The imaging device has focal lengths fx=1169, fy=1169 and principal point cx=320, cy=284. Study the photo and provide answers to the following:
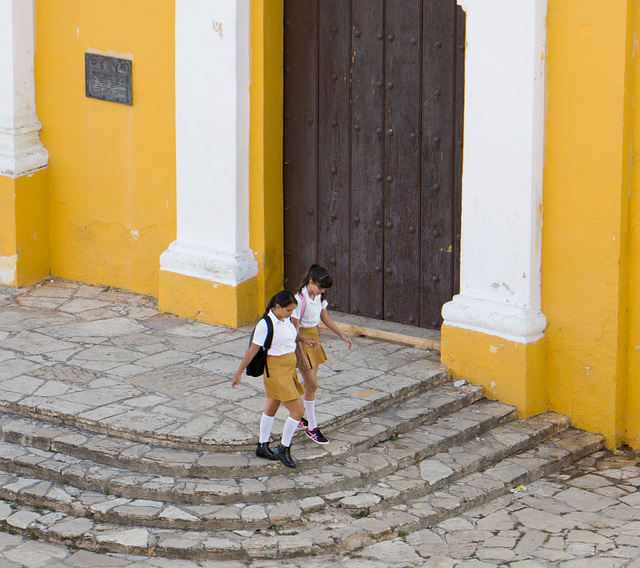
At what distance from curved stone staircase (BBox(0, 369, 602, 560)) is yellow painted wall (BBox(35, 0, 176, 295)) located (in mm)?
2478

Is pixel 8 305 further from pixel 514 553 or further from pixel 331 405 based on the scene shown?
pixel 514 553

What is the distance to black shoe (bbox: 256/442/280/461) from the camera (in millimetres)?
6496

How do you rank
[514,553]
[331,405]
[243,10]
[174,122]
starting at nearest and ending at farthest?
[514,553]
[331,405]
[243,10]
[174,122]

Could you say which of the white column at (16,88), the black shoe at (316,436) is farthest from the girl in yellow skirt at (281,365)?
→ the white column at (16,88)

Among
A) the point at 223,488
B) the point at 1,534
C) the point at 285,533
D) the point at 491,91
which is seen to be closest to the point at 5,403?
the point at 1,534

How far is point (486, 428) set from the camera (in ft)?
23.9

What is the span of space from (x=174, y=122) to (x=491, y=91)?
107 inches

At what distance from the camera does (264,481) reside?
6398 millimetres

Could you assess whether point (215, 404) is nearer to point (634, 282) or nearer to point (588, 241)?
point (588, 241)

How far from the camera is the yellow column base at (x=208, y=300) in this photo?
856 centimetres

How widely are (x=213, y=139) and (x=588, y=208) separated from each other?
2.89 m

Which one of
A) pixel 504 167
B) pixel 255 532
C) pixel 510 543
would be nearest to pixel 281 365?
pixel 255 532

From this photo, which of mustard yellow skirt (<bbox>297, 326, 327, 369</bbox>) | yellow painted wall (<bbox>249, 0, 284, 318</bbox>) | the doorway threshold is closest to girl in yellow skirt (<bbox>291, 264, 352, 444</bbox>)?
mustard yellow skirt (<bbox>297, 326, 327, 369</bbox>)

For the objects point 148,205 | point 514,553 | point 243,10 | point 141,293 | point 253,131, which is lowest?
point 514,553
